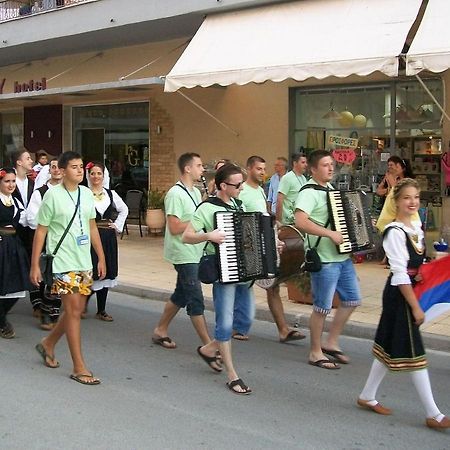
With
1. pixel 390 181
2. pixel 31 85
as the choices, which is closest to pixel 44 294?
pixel 390 181

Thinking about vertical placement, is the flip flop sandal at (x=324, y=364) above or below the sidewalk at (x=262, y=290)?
below

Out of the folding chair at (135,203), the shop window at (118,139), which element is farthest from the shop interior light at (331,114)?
the folding chair at (135,203)

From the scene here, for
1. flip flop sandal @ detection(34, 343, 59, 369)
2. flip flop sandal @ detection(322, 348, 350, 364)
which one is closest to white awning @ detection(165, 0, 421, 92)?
flip flop sandal @ detection(322, 348, 350, 364)

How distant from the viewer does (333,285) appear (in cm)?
591

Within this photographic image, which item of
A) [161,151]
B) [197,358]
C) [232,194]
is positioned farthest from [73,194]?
[161,151]

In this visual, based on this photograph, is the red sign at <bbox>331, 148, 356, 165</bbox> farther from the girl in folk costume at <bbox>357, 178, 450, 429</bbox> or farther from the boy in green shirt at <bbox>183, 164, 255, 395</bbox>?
the girl in folk costume at <bbox>357, 178, 450, 429</bbox>

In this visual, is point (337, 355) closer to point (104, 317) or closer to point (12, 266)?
point (104, 317)

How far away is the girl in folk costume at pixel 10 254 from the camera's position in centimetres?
692

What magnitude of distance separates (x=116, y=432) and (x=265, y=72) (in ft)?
22.5

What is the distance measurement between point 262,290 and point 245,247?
4.25 metres

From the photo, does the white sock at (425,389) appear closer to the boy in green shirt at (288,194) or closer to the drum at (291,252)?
the drum at (291,252)

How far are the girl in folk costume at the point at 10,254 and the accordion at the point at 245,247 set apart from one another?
2770 mm

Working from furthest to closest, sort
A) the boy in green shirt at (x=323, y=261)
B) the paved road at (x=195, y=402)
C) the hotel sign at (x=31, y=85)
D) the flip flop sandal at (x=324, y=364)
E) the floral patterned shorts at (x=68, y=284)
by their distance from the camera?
the hotel sign at (x=31, y=85) → the flip flop sandal at (x=324, y=364) → the boy in green shirt at (x=323, y=261) → the floral patterned shorts at (x=68, y=284) → the paved road at (x=195, y=402)

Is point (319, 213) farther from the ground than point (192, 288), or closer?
farther from the ground
